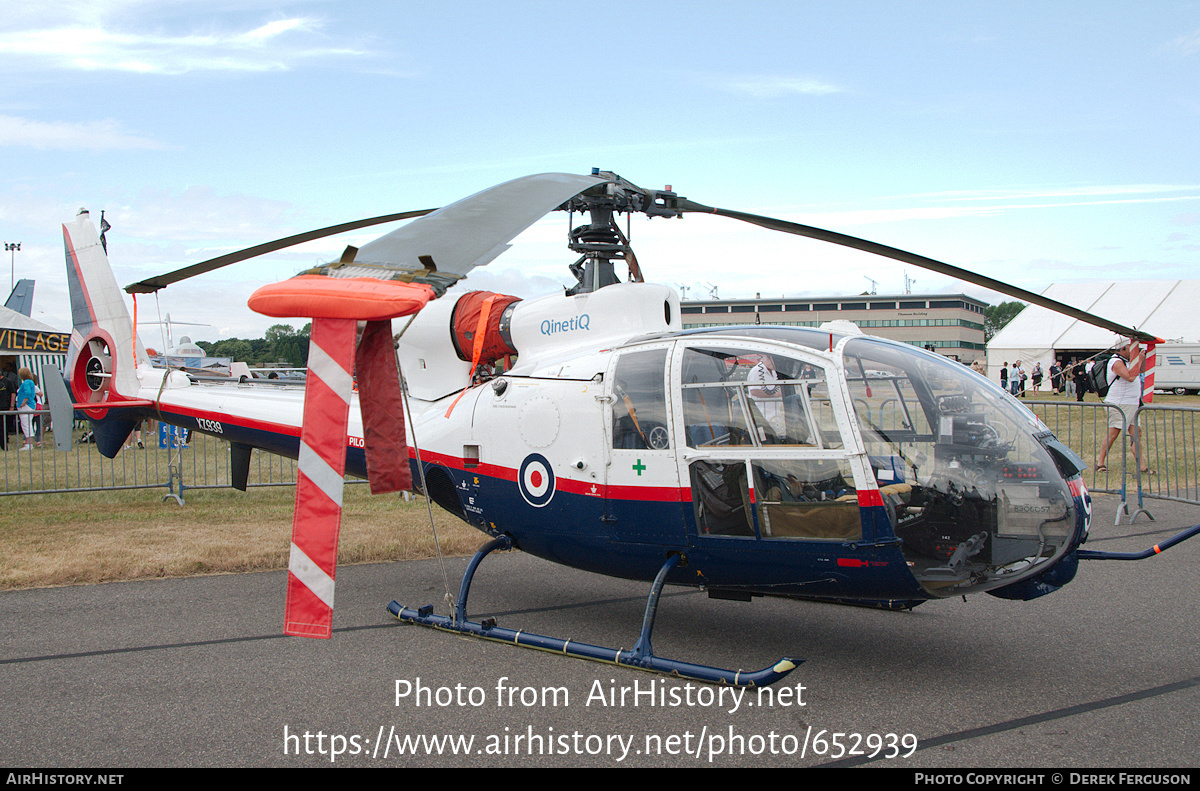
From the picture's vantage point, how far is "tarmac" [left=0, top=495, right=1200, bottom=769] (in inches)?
148

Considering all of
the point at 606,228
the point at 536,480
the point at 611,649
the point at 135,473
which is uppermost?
the point at 606,228

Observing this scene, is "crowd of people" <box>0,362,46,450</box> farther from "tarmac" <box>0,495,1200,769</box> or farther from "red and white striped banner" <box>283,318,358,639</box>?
"red and white striped banner" <box>283,318,358,639</box>

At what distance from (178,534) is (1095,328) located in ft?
156

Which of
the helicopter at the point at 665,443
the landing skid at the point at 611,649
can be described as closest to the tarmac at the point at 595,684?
the landing skid at the point at 611,649

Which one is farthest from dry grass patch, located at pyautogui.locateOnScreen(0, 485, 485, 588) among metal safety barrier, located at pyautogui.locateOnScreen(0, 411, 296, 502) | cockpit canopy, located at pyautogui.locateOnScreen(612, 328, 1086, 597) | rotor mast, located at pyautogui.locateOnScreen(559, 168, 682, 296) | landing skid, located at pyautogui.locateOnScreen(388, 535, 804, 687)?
cockpit canopy, located at pyautogui.locateOnScreen(612, 328, 1086, 597)

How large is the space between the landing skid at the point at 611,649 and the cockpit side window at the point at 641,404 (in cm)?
73

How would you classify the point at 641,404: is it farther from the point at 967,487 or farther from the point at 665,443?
the point at 967,487

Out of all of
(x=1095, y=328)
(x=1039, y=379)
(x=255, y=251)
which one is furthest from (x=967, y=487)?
(x=1095, y=328)

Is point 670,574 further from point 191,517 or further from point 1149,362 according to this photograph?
point 1149,362

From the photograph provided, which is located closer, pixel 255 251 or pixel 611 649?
pixel 611 649

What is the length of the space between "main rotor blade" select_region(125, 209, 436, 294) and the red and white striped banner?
212 centimetres

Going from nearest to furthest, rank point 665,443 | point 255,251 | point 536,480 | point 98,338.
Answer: point 665,443 < point 536,480 < point 255,251 < point 98,338

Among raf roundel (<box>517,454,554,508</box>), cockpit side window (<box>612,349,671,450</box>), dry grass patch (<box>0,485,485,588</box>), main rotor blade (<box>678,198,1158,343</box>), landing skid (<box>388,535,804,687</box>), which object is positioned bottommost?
dry grass patch (<box>0,485,485,588</box>)

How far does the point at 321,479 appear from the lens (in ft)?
13.0
